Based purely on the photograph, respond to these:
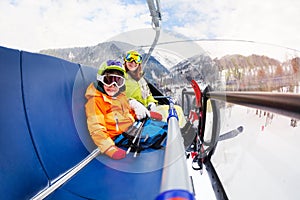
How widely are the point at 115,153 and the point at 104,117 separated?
0.63 ft

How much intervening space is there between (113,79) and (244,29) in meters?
1.28

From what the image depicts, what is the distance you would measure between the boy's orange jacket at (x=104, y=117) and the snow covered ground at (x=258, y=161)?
507 mm

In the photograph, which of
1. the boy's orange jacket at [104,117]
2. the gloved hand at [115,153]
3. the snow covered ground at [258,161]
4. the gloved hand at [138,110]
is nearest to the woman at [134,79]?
the gloved hand at [138,110]

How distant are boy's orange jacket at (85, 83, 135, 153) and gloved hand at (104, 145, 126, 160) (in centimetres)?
2

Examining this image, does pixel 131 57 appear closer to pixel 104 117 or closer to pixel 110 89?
pixel 110 89

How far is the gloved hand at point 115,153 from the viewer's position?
28.5 inches

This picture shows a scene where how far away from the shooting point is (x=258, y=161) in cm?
79

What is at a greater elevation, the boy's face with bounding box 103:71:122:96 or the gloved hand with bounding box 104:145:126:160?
the boy's face with bounding box 103:71:122:96

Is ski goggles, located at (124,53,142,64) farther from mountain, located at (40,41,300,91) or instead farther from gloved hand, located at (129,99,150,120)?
gloved hand, located at (129,99,150,120)

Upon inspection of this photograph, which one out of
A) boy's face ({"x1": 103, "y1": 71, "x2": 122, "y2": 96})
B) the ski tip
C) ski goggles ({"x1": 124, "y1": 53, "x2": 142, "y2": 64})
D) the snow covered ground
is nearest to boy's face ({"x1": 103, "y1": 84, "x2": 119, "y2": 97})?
boy's face ({"x1": 103, "y1": 71, "x2": 122, "y2": 96})

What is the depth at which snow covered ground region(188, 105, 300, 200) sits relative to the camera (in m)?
0.60

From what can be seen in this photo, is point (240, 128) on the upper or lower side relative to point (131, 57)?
lower

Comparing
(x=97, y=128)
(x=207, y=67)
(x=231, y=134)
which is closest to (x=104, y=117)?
(x=97, y=128)

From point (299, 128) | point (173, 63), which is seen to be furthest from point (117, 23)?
point (299, 128)
